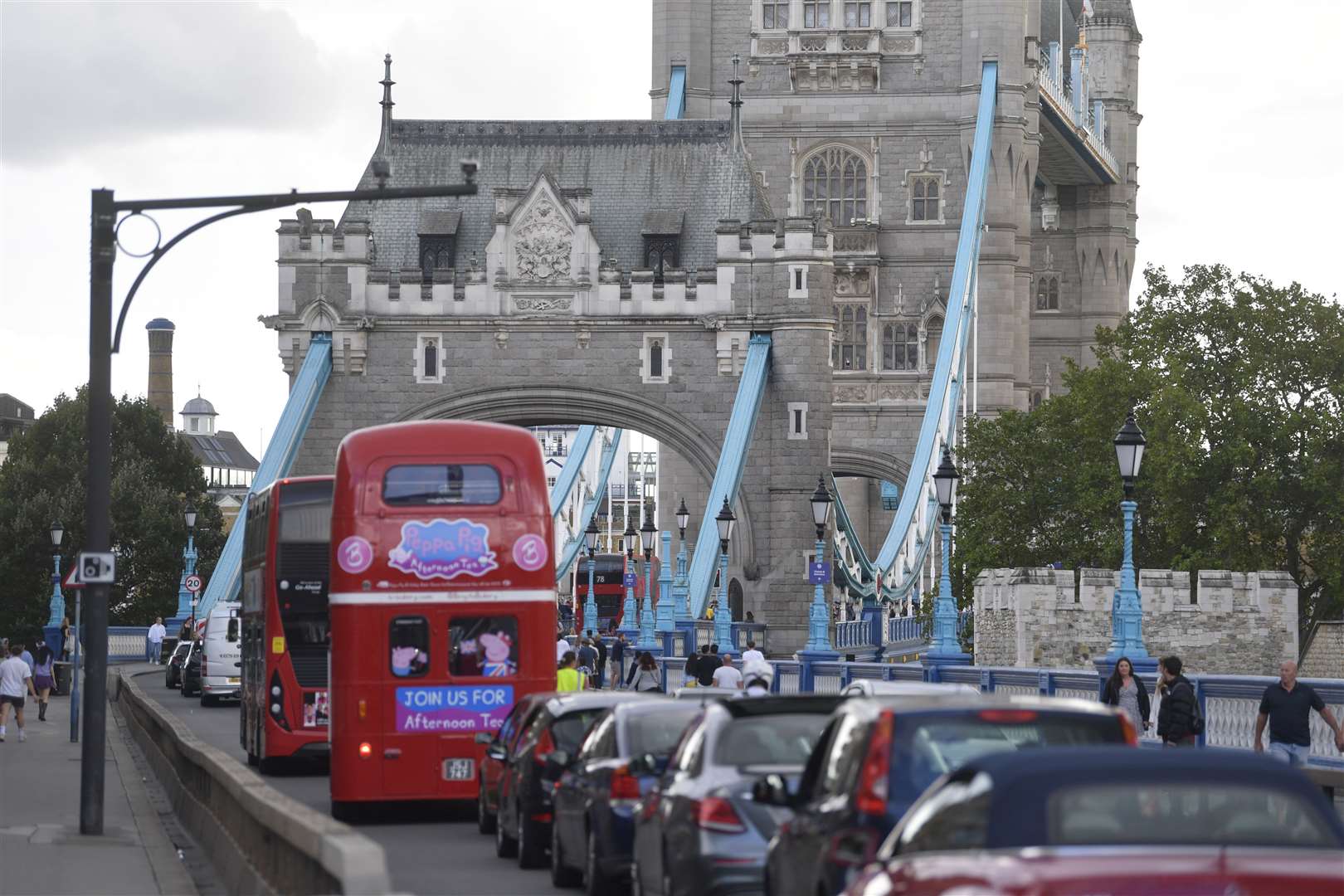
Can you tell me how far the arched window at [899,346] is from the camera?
7369 centimetres

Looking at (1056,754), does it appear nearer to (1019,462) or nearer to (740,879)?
(740,879)

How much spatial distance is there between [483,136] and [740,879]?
56655 mm

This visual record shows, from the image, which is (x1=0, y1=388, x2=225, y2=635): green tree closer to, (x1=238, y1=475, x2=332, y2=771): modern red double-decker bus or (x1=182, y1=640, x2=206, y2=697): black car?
(x1=182, y1=640, x2=206, y2=697): black car

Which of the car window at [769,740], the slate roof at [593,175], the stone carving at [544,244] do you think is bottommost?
the car window at [769,740]

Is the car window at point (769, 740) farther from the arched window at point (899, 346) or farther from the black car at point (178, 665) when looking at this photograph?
the arched window at point (899, 346)

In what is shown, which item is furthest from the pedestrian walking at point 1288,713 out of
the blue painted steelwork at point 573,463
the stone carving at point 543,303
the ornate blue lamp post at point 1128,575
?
the blue painted steelwork at point 573,463

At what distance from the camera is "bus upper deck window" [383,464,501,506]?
2103 cm

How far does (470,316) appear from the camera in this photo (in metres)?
64.2

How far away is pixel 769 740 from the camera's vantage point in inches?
515

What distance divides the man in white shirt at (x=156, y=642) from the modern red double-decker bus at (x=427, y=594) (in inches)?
1850

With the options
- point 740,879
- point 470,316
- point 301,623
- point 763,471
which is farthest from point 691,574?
point 740,879

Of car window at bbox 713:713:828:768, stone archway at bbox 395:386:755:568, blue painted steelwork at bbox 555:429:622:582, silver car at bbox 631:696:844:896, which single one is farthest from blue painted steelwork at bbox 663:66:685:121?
car window at bbox 713:713:828:768

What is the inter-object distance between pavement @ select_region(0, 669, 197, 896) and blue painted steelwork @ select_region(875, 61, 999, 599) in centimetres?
3625

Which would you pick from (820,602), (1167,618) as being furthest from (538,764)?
(1167,618)
